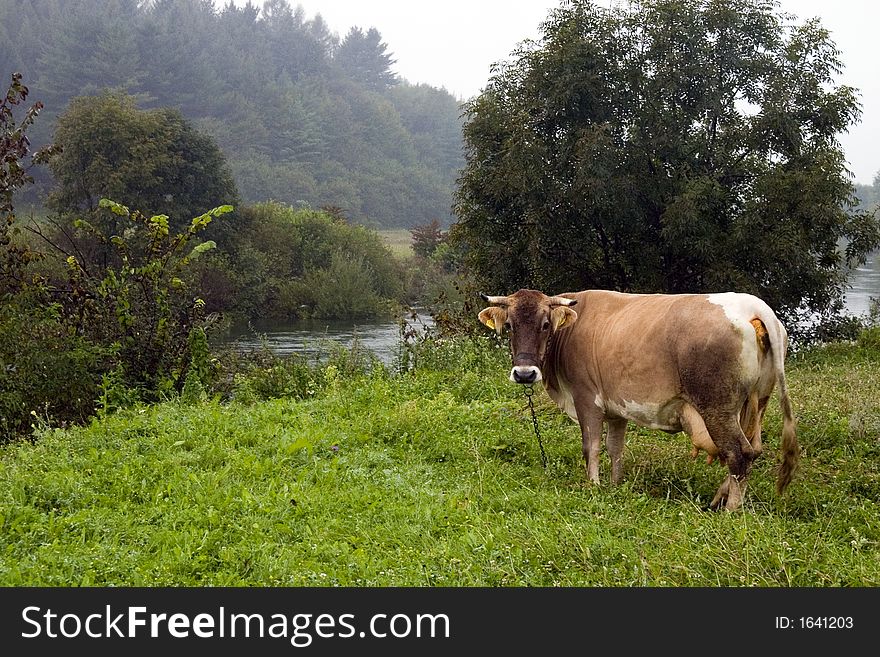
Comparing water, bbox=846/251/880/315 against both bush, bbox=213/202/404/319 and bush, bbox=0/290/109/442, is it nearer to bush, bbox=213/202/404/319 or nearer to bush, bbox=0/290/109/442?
bush, bbox=213/202/404/319

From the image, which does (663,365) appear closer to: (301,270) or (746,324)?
(746,324)

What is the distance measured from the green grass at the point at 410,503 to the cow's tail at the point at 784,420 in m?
0.21

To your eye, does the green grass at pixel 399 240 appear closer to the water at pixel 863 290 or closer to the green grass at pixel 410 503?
the water at pixel 863 290

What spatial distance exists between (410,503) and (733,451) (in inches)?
83.6

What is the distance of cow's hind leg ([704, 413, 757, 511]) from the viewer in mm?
5527

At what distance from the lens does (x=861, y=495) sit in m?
6.15

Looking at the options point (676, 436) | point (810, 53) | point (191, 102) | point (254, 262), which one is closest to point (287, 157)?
point (191, 102)

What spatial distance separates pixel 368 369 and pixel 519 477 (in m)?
6.10

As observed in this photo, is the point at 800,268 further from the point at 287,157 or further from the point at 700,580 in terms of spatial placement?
the point at 287,157

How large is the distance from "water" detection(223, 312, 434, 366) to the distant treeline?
1079 inches

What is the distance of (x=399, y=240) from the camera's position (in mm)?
65625

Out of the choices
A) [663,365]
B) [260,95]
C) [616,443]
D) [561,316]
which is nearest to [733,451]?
[663,365]

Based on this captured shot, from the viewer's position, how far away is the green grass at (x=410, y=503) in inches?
173

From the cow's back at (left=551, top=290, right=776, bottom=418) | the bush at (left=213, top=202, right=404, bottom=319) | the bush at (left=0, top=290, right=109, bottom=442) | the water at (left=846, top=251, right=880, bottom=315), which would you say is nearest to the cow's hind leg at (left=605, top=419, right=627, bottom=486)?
the cow's back at (left=551, top=290, right=776, bottom=418)
